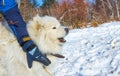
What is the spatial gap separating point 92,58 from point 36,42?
3.16 meters

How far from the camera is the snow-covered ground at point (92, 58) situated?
646 centimetres

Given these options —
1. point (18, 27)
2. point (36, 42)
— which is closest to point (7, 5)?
point (18, 27)

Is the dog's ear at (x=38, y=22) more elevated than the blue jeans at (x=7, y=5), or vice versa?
the blue jeans at (x=7, y=5)

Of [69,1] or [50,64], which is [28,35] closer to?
[50,64]

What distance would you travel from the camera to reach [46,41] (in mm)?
4477

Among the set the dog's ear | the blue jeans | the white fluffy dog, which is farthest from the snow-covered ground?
the blue jeans

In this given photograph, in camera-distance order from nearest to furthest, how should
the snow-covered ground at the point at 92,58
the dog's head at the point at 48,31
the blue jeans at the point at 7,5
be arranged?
the blue jeans at the point at 7,5 < the dog's head at the point at 48,31 < the snow-covered ground at the point at 92,58

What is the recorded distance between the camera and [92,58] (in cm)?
742

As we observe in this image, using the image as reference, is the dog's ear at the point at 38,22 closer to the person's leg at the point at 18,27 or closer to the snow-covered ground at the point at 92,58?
the person's leg at the point at 18,27

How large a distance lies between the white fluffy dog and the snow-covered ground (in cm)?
153

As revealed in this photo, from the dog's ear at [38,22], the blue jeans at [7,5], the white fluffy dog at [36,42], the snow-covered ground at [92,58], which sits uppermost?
the blue jeans at [7,5]

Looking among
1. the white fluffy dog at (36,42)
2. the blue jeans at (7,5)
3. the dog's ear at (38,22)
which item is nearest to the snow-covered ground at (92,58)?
the white fluffy dog at (36,42)

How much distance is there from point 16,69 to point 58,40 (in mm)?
732

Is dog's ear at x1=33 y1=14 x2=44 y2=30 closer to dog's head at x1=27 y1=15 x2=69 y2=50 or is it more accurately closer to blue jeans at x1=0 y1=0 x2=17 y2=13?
dog's head at x1=27 y1=15 x2=69 y2=50
